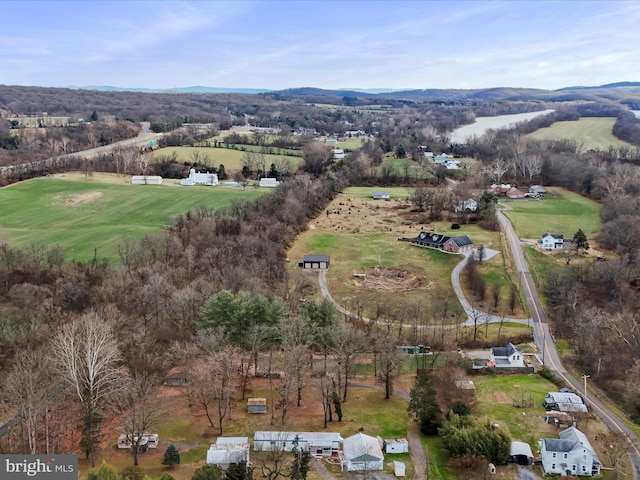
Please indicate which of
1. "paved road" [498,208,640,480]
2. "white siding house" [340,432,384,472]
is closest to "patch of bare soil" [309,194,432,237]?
"paved road" [498,208,640,480]

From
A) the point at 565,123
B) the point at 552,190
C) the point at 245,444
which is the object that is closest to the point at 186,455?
the point at 245,444

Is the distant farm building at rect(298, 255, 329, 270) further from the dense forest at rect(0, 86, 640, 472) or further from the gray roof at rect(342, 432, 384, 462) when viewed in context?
the gray roof at rect(342, 432, 384, 462)

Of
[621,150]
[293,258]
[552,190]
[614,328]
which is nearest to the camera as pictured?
[614,328]

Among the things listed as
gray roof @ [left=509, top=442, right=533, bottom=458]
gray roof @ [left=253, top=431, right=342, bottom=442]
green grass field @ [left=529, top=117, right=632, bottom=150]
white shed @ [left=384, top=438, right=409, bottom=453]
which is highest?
green grass field @ [left=529, top=117, right=632, bottom=150]

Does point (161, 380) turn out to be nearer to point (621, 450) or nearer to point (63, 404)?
point (63, 404)

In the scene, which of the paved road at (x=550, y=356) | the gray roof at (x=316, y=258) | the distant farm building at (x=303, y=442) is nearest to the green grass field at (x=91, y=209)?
→ the gray roof at (x=316, y=258)

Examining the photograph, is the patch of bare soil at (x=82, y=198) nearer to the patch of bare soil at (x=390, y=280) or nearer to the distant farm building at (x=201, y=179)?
the distant farm building at (x=201, y=179)
